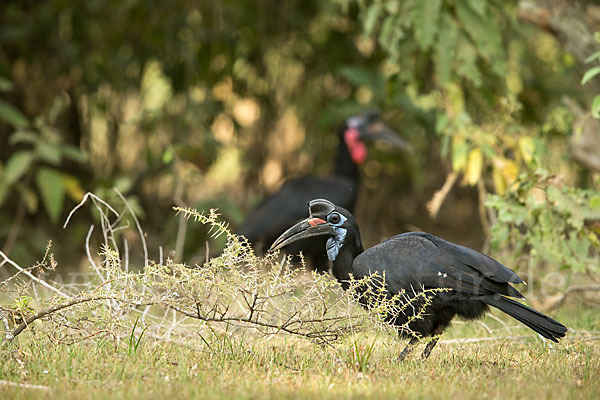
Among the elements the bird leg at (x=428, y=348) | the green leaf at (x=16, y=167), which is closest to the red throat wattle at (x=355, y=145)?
the green leaf at (x=16, y=167)

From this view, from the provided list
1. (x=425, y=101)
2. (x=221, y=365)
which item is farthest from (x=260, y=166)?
(x=221, y=365)

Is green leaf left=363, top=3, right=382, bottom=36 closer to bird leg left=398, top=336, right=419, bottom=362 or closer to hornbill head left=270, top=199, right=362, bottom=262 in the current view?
hornbill head left=270, top=199, right=362, bottom=262

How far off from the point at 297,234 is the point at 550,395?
1.47m

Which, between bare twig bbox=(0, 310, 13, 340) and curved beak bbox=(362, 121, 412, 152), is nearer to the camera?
bare twig bbox=(0, 310, 13, 340)

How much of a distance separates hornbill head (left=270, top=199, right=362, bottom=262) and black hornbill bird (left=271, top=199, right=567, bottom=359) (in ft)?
0.25

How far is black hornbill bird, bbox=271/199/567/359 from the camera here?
3449 millimetres

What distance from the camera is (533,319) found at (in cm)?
339

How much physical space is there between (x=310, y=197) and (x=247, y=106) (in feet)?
10.6

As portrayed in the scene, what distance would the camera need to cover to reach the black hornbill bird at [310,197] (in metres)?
6.42

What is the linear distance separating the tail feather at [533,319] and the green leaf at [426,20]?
246 cm

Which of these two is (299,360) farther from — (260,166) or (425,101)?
(260,166)

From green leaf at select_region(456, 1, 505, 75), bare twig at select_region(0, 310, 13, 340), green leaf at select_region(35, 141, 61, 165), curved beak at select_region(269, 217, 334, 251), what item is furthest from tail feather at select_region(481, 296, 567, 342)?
green leaf at select_region(35, 141, 61, 165)

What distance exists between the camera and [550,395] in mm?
2830

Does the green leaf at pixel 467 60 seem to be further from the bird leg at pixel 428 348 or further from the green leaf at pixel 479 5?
the bird leg at pixel 428 348
